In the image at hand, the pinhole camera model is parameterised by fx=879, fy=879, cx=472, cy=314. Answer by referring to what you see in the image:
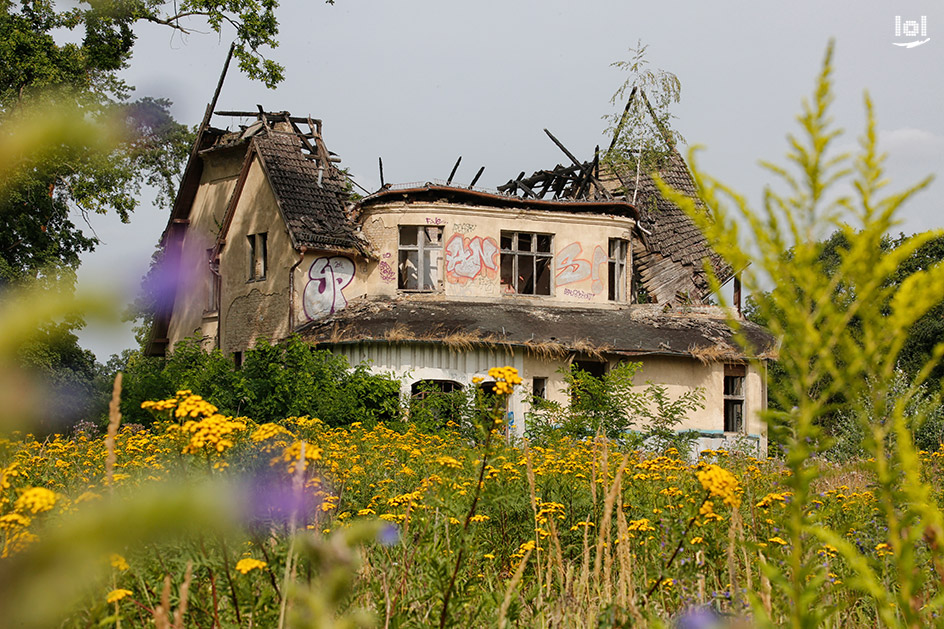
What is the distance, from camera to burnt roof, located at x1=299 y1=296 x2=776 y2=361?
2025 centimetres

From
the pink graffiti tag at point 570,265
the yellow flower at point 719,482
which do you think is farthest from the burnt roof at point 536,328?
the yellow flower at point 719,482

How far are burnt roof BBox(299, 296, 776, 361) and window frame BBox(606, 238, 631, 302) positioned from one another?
2.29ft

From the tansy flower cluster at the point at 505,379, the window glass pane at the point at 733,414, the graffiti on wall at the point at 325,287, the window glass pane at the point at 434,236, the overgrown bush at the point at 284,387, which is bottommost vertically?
the window glass pane at the point at 733,414

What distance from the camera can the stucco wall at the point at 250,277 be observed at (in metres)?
22.9

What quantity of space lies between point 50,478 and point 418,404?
1286 centimetres

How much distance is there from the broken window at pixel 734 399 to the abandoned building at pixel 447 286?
40 millimetres

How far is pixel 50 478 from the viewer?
6.47 m

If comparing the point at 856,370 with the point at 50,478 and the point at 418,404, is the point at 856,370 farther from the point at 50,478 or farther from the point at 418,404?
the point at 418,404

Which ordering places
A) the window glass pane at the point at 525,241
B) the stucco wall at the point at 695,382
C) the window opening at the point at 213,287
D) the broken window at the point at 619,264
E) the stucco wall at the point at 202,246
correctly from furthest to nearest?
the stucco wall at the point at 202,246
the window opening at the point at 213,287
the broken window at the point at 619,264
the window glass pane at the point at 525,241
the stucco wall at the point at 695,382

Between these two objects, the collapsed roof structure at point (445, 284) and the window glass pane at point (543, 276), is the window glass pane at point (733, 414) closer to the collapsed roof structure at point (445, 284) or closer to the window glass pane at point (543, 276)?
the collapsed roof structure at point (445, 284)

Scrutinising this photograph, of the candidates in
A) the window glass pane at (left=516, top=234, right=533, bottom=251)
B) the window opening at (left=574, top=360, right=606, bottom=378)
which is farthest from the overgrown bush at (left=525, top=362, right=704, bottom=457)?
the window glass pane at (left=516, top=234, right=533, bottom=251)

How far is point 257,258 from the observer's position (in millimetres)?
23969

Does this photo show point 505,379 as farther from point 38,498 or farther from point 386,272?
point 386,272

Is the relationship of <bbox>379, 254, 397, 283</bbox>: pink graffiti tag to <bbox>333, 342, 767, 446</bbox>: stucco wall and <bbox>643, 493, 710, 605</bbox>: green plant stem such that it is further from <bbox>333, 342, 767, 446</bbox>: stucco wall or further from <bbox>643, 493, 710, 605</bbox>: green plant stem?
<bbox>643, 493, 710, 605</bbox>: green plant stem
